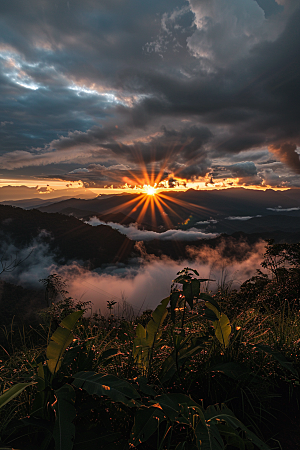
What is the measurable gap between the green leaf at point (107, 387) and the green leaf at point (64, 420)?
4.1 inches

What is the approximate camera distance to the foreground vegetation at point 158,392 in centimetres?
155

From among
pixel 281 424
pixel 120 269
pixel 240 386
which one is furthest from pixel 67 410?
pixel 120 269

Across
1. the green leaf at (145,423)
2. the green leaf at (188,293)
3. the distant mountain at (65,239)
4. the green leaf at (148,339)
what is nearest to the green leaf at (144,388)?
the green leaf at (145,423)

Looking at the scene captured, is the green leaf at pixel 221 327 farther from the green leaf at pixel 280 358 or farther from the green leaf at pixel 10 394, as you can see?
the green leaf at pixel 10 394

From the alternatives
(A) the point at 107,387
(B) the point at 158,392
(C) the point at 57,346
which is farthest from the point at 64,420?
(B) the point at 158,392

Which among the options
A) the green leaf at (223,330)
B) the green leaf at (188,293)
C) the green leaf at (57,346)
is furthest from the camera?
the green leaf at (223,330)

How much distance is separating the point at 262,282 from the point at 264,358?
23.6 ft

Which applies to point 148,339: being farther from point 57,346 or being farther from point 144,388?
point 57,346

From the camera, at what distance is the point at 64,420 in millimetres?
1530

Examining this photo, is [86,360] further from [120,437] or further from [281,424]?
[281,424]

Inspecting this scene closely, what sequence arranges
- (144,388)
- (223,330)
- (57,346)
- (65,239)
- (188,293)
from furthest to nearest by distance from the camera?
(65,239), (223,330), (188,293), (57,346), (144,388)

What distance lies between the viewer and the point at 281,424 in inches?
84.7

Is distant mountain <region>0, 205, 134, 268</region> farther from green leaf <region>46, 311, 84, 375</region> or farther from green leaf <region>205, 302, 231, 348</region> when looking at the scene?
green leaf <region>46, 311, 84, 375</region>

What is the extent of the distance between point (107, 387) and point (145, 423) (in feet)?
1.12
